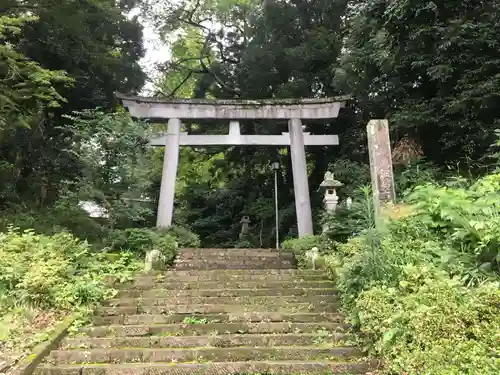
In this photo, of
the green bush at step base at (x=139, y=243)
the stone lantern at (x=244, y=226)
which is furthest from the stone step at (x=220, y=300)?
the stone lantern at (x=244, y=226)

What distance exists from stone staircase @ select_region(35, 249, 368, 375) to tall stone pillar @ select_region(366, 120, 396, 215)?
1.65 m

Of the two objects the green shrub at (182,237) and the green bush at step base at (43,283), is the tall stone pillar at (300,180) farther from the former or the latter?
the green bush at step base at (43,283)

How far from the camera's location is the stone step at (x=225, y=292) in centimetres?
698

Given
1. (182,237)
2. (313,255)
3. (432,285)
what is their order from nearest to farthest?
(432,285)
(313,255)
(182,237)

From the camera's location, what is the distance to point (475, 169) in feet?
32.3

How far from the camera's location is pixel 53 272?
6.39 meters

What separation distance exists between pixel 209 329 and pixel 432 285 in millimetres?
2695

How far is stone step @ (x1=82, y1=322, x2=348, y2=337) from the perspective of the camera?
5523 mm

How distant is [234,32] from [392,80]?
31.9ft

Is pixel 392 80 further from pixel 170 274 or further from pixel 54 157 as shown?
pixel 54 157

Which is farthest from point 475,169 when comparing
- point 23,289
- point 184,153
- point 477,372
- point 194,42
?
point 194,42

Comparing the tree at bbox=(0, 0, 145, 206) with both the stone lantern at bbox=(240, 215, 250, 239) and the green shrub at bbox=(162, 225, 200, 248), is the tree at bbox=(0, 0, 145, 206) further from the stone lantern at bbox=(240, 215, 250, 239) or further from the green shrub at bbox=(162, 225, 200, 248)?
the stone lantern at bbox=(240, 215, 250, 239)

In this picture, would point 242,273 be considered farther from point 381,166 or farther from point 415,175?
point 415,175

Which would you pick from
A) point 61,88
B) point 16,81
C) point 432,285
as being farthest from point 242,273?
point 61,88
